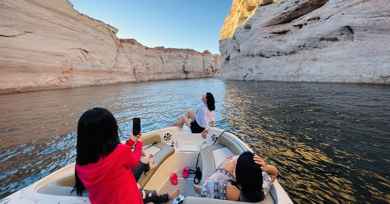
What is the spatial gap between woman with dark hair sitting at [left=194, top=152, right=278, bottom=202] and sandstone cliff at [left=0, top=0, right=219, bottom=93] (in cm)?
2457

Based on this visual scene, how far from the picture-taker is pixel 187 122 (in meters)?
5.73

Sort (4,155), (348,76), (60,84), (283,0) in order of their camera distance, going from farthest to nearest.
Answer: (283,0), (60,84), (348,76), (4,155)

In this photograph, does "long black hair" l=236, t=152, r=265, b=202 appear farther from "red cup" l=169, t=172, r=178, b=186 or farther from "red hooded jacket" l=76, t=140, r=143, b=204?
"red cup" l=169, t=172, r=178, b=186

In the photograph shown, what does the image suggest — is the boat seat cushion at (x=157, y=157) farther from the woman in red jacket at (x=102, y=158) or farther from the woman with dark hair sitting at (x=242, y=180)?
the woman in red jacket at (x=102, y=158)

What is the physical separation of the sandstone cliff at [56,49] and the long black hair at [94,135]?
24227mm

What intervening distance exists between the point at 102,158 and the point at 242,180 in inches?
56.2

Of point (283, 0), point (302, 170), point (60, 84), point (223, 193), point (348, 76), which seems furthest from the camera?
point (283, 0)

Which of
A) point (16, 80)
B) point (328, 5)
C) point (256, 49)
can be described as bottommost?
point (16, 80)

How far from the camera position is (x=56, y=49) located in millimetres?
24094

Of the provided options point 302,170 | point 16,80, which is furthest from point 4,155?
point 16,80

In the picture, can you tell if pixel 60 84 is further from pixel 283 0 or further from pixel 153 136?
pixel 283 0

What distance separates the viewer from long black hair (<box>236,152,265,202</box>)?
2037 millimetres

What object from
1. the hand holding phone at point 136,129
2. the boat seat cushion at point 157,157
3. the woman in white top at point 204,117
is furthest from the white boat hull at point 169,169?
the hand holding phone at point 136,129

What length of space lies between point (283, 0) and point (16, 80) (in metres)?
34.2
